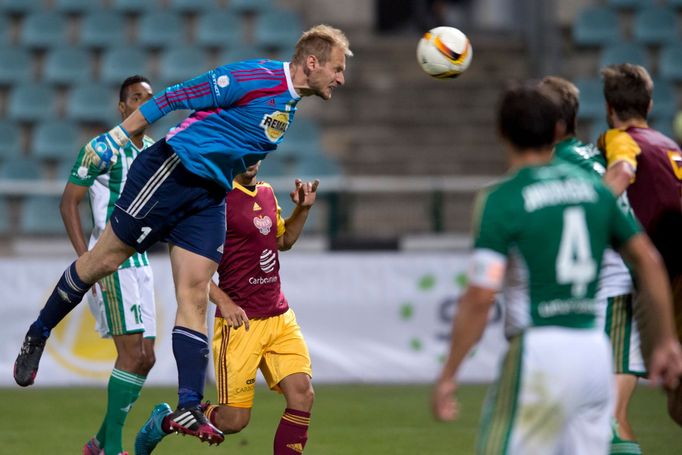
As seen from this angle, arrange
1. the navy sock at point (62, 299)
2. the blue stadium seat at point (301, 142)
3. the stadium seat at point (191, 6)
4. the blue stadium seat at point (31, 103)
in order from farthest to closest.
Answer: the stadium seat at point (191, 6), the blue stadium seat at point (31, 103), the blue stadium seat at point (301, 142), the navy sock at point (62, 299)

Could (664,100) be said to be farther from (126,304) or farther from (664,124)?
(126,304)

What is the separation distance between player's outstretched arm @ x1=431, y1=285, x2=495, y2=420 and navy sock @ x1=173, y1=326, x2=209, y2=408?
219cm

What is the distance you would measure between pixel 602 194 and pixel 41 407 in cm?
682

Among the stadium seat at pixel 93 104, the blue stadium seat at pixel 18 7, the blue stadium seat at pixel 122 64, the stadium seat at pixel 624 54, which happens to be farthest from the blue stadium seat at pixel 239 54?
the stadium seat at pixel 624 54

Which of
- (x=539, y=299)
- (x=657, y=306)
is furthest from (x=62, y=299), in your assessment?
(x=657, y=306)

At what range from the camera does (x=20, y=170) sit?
14594 millimetres

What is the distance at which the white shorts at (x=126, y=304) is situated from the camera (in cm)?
702

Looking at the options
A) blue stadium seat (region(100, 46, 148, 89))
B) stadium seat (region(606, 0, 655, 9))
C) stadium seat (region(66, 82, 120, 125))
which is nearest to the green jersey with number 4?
stadium seat (region(66, 82, 120, 125))

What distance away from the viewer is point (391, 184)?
13.2m

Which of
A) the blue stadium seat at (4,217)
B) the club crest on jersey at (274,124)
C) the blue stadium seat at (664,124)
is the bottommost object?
the blue stadium seat at (4,217)

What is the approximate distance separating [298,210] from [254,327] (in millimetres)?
742

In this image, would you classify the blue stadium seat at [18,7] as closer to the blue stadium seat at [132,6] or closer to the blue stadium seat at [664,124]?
the blue stadium seat at [132,6]

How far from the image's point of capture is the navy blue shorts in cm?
599

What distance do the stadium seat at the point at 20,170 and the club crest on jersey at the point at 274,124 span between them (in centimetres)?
924
